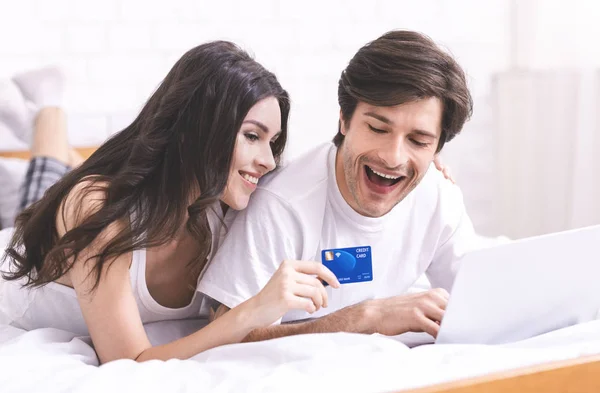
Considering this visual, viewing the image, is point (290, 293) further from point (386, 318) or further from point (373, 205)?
point (373, 205)

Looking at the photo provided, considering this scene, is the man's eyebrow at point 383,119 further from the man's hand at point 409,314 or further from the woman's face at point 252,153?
the man's hand at point 409,314

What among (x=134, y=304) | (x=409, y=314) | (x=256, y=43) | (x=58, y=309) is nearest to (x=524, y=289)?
(x=409, y=314)

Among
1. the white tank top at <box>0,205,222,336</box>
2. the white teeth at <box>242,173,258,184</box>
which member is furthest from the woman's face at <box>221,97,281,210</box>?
the white tank top at <box>0,205,222,336</box>

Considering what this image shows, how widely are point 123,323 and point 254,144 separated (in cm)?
42

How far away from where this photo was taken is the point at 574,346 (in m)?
1.30

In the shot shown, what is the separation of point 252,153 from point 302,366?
512 millimetres

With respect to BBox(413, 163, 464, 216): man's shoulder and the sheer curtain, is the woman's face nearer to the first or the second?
BBox(413, 163, 464, 216): man's shoulder

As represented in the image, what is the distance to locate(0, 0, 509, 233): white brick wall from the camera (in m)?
3.02

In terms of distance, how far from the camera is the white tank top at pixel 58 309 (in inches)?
66.3

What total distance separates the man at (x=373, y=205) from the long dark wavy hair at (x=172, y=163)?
128 millimetres

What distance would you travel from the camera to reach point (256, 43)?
3.26m

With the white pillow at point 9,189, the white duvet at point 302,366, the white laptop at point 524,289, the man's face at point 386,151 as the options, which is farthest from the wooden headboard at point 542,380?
the white pillow at point 9,189

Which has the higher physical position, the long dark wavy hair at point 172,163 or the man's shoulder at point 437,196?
the long dark wavy hair at point 172,163

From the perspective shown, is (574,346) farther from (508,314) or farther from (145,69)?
(145,69)
